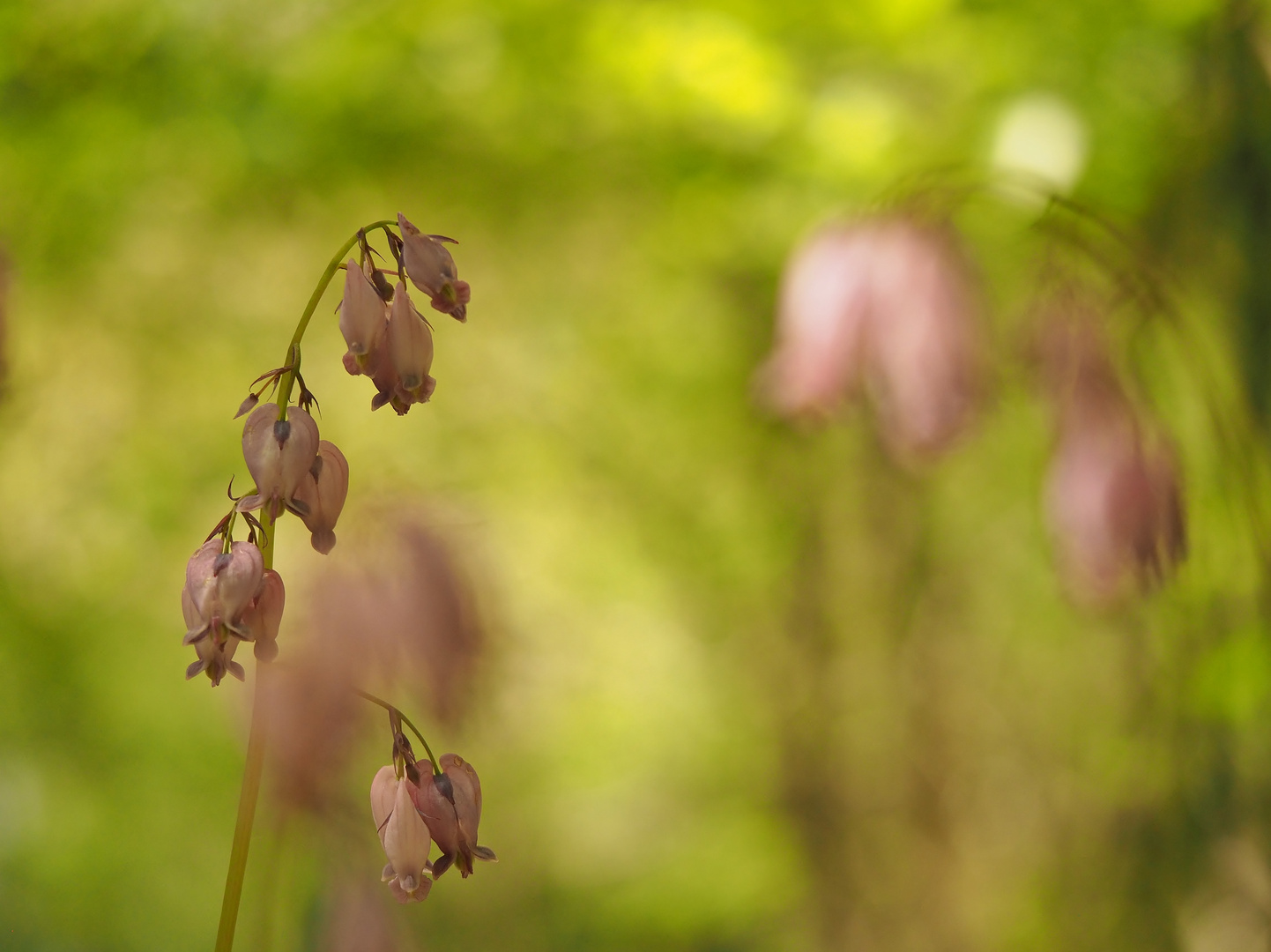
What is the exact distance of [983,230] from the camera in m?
2.50

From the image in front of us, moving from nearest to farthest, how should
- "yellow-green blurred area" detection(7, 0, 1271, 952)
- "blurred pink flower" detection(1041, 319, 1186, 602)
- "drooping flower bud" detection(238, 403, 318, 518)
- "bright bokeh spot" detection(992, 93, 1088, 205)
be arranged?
1. "drooping flower bud" detection(238, 403, 318, 518)
2. "blurred pink flower" detection(1041, 319, 1186, 602)
3. "bright bokeh spot" detection(992, 93, 1088, 205)
4. "yellow-green blurred area" detection(7, 0, 1271, 952)

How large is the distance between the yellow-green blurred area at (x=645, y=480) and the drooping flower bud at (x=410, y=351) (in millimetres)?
383

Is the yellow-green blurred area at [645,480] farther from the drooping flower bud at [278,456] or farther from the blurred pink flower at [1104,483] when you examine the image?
the drooping flower bud at [278,456]

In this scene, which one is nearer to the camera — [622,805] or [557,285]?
[557,285]

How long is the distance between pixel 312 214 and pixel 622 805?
274 cm

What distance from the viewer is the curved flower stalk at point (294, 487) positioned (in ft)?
1.41

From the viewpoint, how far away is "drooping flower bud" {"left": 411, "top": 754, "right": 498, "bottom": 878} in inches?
19.2

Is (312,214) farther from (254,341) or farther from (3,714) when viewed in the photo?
(3,714)

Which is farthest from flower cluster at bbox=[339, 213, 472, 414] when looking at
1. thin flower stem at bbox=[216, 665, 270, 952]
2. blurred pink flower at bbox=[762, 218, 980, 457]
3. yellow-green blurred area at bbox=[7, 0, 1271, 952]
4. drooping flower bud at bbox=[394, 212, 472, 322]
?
blurred pink flower at bbox=[762, 218, 980, 457]

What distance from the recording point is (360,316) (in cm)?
47

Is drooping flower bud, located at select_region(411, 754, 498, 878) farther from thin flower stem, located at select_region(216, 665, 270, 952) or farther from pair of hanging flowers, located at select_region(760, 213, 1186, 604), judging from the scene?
pair of hanging flowers, located at select_region(760, 213, 1186, 604)

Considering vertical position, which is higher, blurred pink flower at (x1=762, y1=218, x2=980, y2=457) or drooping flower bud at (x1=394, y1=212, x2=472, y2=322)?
blurred pink flower at (x1=762, y1=218, x2=980, y2=457)

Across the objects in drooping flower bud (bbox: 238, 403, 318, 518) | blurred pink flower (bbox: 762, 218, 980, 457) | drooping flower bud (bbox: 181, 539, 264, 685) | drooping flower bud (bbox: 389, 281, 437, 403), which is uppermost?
blurred pink flower (bbox: 762, 218, 980, 457)

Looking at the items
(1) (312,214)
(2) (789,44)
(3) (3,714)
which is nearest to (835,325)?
(2) (789,44)
